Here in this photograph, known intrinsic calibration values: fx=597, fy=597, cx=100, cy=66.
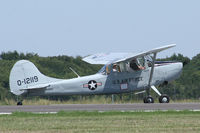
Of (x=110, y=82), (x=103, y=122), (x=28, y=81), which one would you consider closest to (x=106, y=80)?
(x=110, y=82)

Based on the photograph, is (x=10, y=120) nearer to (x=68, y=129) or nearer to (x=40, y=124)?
(x=40, y=124)

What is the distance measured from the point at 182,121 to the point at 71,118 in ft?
12.0

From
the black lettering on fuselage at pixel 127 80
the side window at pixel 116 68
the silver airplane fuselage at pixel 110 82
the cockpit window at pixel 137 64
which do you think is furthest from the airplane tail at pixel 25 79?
the cockpit window at pixel 137 64

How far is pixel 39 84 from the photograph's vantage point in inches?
1115

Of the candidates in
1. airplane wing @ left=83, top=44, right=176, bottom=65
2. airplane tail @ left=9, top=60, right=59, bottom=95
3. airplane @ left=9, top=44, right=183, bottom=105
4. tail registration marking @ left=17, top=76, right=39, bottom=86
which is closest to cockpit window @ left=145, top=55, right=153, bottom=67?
airplane @ left=9, top=44, right=183, bottom=105

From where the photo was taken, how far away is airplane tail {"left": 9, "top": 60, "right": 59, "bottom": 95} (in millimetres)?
28188

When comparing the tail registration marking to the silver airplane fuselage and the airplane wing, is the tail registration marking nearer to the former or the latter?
the silver airplane fuselage

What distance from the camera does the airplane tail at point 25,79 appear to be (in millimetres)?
28188

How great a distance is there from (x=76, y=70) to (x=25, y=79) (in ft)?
71.7

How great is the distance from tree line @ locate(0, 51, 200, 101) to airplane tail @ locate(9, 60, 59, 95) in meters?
7.15

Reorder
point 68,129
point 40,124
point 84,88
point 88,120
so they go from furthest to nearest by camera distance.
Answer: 1. point 84,88
2. point 88,120
3. point 40,124
4. point 68,129

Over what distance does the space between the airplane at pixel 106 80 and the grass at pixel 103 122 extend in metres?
7.32

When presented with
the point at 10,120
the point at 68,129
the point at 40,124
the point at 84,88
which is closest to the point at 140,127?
the point at 68,129

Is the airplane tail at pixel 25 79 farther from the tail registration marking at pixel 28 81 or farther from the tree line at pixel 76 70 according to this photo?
the tree line at pixel 76 70
